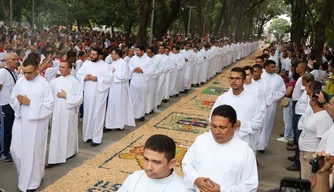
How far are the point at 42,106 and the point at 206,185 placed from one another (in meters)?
3.36

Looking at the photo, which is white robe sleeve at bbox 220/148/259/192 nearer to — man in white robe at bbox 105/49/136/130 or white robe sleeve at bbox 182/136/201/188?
white robe sleeve at bbox 182/136/201/188

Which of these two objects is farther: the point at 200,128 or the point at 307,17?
the point at 307,17

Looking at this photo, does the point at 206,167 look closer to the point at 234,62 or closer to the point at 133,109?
the point at 133,109

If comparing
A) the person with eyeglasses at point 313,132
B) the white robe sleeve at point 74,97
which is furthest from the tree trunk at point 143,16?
the person with eyeglasses at point 313,132

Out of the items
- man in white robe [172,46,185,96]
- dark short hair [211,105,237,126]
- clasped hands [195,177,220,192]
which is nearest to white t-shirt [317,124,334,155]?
dark short hair [211,105,237,126]

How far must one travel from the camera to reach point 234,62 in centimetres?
3353

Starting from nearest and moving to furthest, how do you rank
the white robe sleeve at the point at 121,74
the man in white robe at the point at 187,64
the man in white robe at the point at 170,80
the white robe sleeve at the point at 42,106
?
Answer: the white robe sleeve at the point at 42,106 < the white robe sleeve at the point at 121,74 < the man in white robe at the point at 170,80 < the man in white robe at the point at 187,64

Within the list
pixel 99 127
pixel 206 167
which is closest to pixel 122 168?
pixel 99 127

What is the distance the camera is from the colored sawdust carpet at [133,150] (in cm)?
657

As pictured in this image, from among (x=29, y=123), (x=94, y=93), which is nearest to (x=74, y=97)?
(x=29, y=123)

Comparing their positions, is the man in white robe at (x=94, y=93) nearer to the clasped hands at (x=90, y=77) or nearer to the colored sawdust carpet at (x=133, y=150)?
the clasped hands at (x=90, y=77)

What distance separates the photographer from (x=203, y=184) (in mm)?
3824

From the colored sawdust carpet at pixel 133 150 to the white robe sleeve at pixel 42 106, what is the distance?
3.68 feet

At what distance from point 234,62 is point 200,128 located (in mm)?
23616
